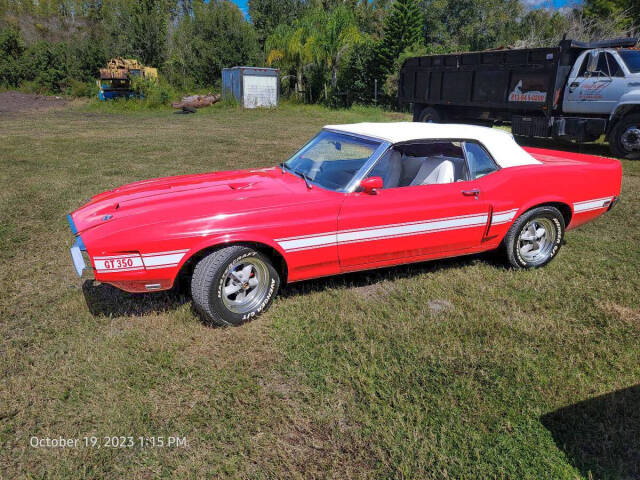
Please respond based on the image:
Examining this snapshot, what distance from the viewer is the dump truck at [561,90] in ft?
31.9

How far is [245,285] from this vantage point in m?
3.42

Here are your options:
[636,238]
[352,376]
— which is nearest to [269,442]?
[352,376]

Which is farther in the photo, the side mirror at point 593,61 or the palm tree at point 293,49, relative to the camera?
the palm tree at point 293,49

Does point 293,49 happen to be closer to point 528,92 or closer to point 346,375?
point 528,92

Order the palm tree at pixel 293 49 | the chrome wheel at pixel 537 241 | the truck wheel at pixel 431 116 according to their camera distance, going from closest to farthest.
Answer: the chrome wheel at pixel 537 241 → the truck wheel at pixel 431 116 → the palm tree at pixel 293 49

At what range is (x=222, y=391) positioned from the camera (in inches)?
110

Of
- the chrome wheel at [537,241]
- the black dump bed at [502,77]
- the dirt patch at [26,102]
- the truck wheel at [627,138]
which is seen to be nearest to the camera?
the chrome wheel at [537,241]

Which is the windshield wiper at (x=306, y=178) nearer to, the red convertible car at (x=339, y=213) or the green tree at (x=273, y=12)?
the red convertible car at (x=339, y=213)

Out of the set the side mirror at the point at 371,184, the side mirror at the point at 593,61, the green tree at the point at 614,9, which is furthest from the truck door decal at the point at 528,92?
the green tree at the point at 614,9

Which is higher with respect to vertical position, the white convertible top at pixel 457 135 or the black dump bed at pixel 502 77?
the black dump bed at pixel 502 77

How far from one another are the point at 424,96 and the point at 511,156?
34.7 ft

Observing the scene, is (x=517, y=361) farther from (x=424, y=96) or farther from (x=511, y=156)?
(x=424, y=96)

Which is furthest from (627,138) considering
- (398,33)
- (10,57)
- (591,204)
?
(10,57)

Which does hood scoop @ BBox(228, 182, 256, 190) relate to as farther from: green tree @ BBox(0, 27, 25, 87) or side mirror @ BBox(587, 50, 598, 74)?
green tree @ BBox(0, 27, 25, 87)
